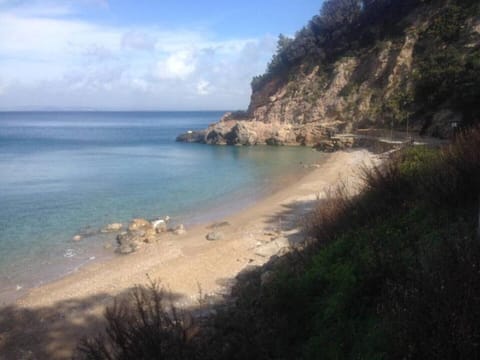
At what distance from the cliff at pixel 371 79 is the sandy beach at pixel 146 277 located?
16819mm

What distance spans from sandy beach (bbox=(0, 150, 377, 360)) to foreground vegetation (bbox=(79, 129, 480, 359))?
364 cm

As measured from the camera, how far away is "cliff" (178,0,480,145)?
3216 centimetres

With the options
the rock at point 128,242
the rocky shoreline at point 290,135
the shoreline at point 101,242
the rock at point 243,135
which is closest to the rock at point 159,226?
the shoreline at point 101,242

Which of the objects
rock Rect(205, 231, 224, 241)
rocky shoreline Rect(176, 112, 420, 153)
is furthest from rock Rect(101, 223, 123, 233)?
rocky shoreline Rect(176, 112, 420, 153)

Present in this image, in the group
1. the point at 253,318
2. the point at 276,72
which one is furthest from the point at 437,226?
the point at 276,72

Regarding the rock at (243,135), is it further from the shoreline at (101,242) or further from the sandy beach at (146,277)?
the sandy beach at (146,277)

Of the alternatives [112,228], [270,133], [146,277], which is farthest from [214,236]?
[270,133]

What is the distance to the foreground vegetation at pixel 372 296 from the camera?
3584 millimetres

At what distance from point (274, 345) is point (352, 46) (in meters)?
52.6

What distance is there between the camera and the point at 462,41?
37.1 meters

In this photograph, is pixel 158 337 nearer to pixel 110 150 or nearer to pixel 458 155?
pixel 458 155

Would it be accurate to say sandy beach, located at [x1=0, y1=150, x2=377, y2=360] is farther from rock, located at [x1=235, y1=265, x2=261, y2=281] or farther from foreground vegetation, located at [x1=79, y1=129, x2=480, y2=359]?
foreground vegetation, located at [x1=79, y1=129, x2=480, y2=359]

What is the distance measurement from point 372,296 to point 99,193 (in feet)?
74.7

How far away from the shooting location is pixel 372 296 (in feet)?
17.1
